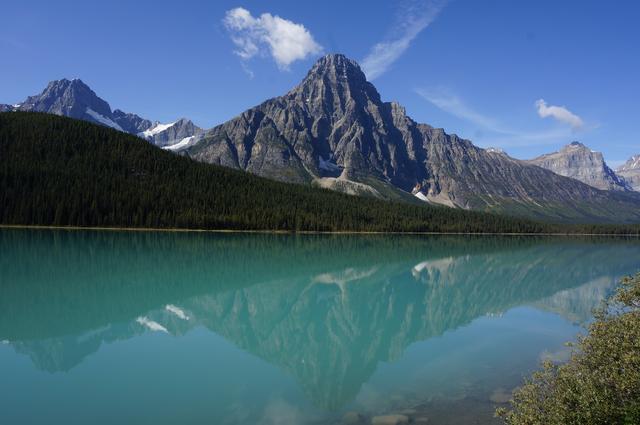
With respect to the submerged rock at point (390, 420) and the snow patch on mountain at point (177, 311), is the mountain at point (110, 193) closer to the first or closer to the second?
the snow patch on mountain at point (177, 311)

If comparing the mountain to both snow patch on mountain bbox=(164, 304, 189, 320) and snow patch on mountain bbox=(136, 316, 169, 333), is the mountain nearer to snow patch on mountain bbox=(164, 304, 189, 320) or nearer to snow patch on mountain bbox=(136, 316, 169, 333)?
snow patch on mountain bbox=(164, 304, 189, 320)

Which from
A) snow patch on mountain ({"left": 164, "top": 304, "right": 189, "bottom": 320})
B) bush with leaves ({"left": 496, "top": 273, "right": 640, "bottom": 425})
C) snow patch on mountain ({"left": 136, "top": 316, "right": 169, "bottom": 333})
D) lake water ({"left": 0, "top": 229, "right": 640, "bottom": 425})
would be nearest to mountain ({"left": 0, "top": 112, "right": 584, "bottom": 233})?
lake water ({"left": 0, "top": 229, "right": 640, "bottom": 425})

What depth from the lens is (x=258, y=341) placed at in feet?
102

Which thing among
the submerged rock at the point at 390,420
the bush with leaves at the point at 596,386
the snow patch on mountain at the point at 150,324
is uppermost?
the bush with leaves at the point at 596,386

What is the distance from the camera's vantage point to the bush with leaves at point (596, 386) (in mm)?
12016

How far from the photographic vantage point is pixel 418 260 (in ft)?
303

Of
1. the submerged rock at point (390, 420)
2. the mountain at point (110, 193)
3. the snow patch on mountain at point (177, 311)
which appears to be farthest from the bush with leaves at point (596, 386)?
the mountain at point (110, 193)

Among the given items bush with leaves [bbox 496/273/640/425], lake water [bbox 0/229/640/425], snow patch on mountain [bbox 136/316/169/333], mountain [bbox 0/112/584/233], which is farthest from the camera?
mountain [bbox 0/112/584/233]

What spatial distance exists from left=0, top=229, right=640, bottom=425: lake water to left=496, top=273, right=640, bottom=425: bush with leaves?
4.98 m

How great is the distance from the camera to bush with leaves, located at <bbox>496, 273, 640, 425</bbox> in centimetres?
1202

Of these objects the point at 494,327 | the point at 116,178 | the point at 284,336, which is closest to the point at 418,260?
the point at 494,327

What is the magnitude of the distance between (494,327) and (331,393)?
74.9ft

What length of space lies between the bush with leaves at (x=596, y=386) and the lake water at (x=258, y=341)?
498cm

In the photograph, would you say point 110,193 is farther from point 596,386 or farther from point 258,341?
point 596,386
